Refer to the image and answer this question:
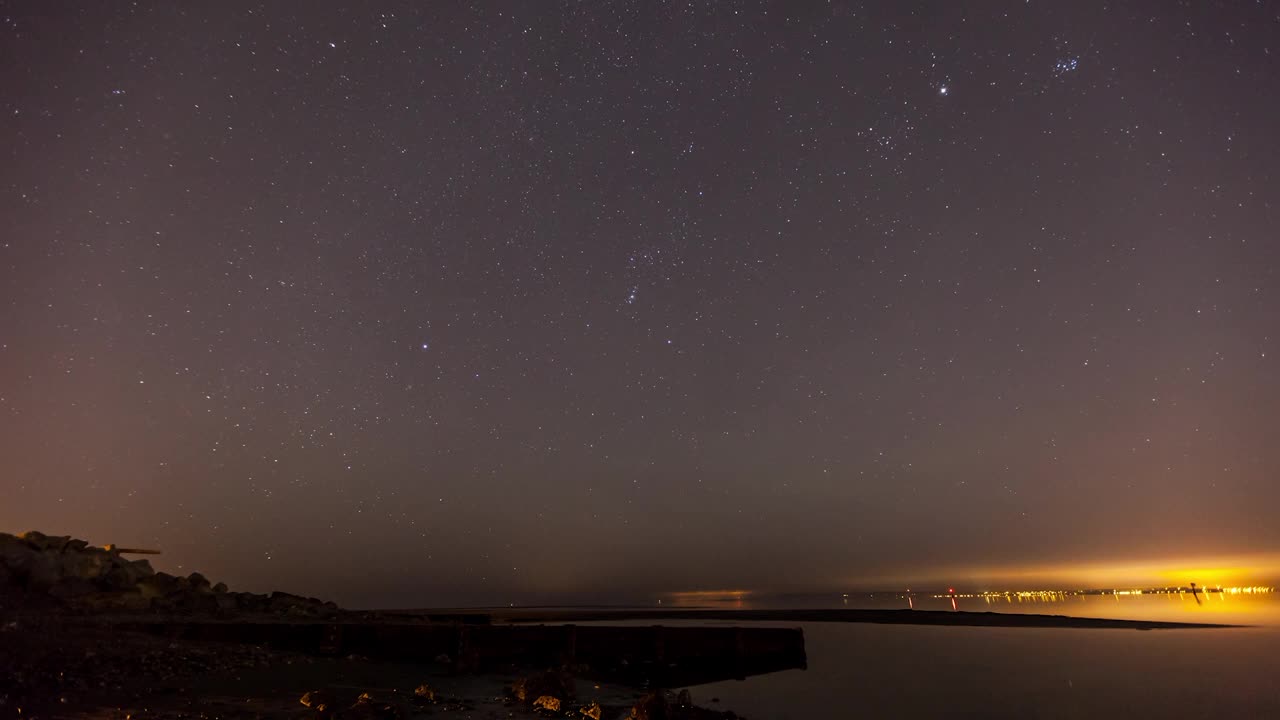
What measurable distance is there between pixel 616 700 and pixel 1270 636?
45.1m

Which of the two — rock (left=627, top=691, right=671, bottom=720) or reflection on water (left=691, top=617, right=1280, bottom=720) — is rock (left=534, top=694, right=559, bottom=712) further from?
reflection on water (left=691, top=617, right=1280, bottom=720)

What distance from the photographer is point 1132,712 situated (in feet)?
59.1

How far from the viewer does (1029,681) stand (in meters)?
23.6

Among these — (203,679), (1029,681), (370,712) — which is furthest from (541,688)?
(1029,681)

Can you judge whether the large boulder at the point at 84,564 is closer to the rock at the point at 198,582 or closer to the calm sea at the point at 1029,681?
the rock at the point at 198,582

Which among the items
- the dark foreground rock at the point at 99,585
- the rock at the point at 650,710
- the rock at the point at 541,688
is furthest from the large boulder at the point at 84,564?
the rock at the point at 650,710

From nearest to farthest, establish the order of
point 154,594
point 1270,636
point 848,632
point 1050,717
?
point 1050,717
point 154,594
point 1270,636
point 848,632

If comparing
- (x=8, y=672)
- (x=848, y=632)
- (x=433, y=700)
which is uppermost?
(x=8, y=672)

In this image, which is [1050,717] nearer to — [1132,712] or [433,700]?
[1132,712]

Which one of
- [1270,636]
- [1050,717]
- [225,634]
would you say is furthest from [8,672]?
[1270,636]

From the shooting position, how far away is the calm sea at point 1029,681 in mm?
18562

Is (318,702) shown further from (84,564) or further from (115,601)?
(84,564)

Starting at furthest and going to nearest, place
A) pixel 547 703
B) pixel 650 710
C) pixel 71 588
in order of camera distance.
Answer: pixel 71 588, pixel 547 703, pixel 650 710

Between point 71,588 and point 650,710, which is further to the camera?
point 71,588
